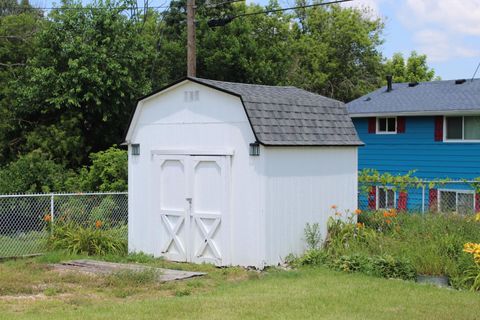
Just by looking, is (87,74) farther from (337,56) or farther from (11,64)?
(337,56)

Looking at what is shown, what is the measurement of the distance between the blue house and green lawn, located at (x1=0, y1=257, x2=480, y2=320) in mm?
9612

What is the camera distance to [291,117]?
41.0 ft

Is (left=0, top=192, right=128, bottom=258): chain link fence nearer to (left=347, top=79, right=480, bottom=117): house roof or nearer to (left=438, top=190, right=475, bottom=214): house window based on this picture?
(left=438, top=190, right=475, bottom=214): house window

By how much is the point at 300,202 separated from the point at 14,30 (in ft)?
60.7

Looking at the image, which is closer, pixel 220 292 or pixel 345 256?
pixel 220 292

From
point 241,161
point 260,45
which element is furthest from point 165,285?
point 260,45

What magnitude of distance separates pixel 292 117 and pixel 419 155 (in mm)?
11639

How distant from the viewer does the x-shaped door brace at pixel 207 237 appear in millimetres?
12352

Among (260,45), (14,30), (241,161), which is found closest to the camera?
(241,161)

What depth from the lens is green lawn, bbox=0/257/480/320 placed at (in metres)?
8.06

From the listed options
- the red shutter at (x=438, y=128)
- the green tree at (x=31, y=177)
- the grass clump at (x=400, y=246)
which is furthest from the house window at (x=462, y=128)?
the green tree at (x=31, y=177)

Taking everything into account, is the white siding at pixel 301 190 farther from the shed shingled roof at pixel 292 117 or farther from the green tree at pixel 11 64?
the green tree at pixel 11 64

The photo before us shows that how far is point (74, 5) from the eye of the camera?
24000 millimetres

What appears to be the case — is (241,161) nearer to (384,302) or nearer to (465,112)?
(384,302)
